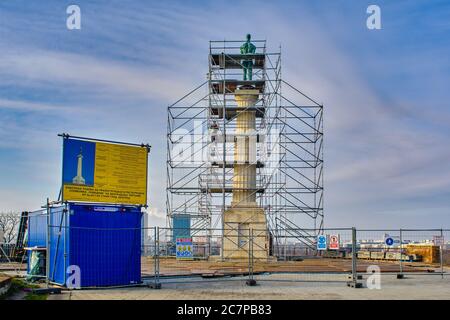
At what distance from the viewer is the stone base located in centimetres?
3509

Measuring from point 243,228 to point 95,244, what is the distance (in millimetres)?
19998

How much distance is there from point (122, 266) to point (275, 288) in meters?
5.04

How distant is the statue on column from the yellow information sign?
877 inches

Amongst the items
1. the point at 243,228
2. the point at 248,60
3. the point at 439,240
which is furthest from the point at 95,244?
the point at 248,60

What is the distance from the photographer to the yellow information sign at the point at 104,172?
1681cm

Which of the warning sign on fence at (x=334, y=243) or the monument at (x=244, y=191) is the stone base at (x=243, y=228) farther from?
the warning sign on fence at (x=334, y=243)

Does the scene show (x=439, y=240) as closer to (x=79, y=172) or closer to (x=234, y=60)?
(x=79, y=172)

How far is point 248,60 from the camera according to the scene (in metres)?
39.7

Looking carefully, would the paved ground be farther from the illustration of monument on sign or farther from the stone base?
the stone base

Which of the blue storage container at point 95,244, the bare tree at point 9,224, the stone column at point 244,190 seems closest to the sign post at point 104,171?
the blue storage container at point 95,244

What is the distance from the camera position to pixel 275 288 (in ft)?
56.2

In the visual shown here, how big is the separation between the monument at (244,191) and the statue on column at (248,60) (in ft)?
2.29
